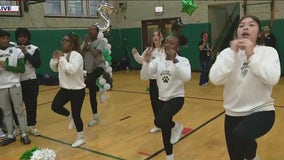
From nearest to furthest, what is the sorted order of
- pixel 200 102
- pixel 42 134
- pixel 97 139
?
pixel 97 139 → pixel 42 134 → pixel 200 102

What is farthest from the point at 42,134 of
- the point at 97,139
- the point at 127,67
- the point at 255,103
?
the point at 127,67

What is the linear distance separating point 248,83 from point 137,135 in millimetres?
2358

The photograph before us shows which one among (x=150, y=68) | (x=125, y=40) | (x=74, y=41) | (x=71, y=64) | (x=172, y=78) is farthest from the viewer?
(x=125, y=40)

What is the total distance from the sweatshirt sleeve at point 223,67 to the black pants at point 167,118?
78cm

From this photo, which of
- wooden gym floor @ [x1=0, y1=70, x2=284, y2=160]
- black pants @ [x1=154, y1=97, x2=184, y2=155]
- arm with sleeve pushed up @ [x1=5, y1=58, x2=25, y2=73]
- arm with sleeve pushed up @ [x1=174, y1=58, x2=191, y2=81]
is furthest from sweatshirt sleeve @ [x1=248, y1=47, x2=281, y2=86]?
arm with sleeve pushed up @ [x1=5, y1=58, x2=25, y2=73]

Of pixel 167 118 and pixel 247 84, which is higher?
pixel 247 84

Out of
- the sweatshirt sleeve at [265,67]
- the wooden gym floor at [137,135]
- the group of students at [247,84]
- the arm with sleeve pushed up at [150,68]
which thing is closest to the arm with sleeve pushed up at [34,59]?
the wooden gym floor at [137,135]

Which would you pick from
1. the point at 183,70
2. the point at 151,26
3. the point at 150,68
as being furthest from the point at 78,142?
the point at 151,26

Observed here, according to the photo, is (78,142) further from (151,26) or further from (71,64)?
(151,26)

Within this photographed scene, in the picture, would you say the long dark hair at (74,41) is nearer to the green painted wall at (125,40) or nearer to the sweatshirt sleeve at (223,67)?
the sweatshirt sleeve at (223,67)

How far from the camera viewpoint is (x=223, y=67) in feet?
6.69

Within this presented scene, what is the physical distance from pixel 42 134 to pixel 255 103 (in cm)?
334

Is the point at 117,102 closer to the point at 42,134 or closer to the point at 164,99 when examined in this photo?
the point at 42,134

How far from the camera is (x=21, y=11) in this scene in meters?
9.38
